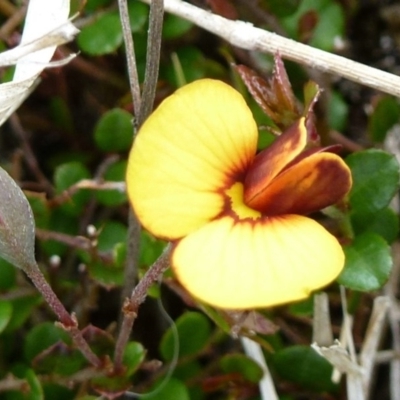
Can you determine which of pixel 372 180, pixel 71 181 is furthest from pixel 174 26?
pixel 372 180

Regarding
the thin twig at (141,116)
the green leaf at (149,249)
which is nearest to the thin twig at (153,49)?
the thin twig at (141,116)

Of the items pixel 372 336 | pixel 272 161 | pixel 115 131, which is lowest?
pixel 372 336

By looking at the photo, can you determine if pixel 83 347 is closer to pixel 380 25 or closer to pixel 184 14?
pixel 184 14

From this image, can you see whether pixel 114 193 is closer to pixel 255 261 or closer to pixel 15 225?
pixel 15 225

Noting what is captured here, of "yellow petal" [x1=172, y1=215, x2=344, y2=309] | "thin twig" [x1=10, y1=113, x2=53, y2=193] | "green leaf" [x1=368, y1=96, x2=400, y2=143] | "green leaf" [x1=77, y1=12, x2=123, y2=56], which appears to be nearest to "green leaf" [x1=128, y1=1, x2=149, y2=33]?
"green leaf" [x1=77, y1=12, x2=123, y2=56]

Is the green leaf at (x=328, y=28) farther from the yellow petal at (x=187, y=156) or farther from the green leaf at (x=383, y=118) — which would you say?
the yellow petal at (x=187, y=156)

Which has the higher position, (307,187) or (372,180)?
(307,187)
